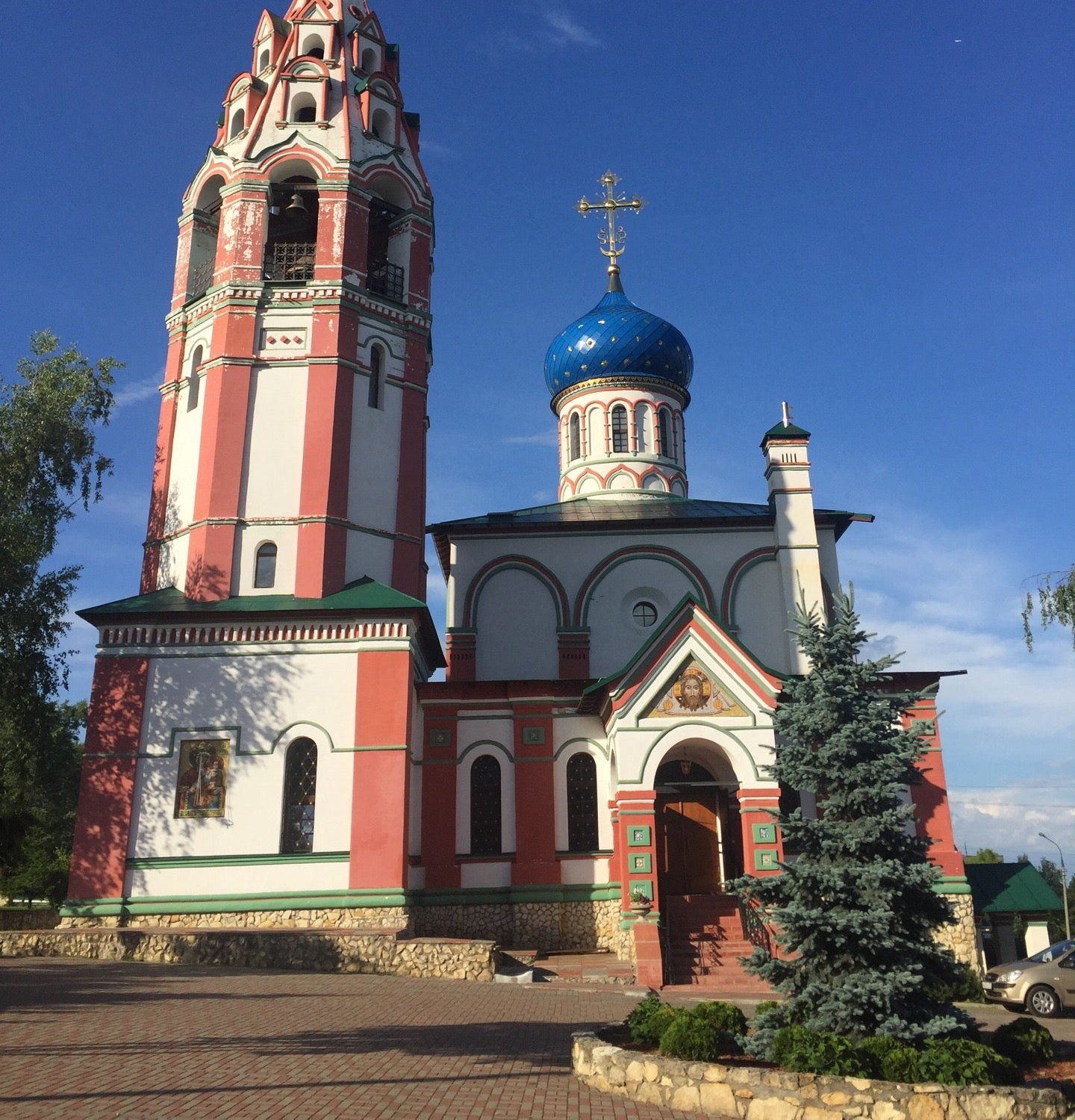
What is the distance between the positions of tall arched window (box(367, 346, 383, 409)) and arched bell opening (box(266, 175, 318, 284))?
6.40 ft

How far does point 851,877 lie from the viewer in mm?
9250

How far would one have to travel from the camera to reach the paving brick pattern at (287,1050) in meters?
7.01

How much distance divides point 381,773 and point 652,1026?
8683 mm

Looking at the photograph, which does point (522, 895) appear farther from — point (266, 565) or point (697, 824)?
point (266, 565)

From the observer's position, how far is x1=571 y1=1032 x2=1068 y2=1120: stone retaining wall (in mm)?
7121

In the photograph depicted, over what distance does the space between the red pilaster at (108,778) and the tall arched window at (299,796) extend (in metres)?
2.50

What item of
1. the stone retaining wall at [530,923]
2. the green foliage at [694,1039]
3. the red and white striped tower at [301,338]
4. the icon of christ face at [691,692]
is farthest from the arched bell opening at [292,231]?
the green foliage at [694,1039]

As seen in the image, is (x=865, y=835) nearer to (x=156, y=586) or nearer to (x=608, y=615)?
(x=608, y=615)

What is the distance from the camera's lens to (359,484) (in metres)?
19.3

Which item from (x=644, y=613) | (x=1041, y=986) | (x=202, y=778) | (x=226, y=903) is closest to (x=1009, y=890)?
(x=1041, y=986)

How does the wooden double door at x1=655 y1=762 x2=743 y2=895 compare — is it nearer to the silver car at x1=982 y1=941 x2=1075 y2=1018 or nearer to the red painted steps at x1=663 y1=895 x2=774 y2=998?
the red painted steps at x1=663 y1=895 x2=774 y2=998

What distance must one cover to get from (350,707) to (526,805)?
13.0ft

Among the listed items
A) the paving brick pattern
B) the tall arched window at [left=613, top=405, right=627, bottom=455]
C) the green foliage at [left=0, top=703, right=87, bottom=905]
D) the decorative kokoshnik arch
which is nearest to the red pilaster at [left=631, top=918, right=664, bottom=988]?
the paving brick pattern

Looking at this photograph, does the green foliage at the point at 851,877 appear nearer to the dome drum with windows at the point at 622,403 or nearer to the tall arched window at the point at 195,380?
the tall arched window at the point at 195,380
